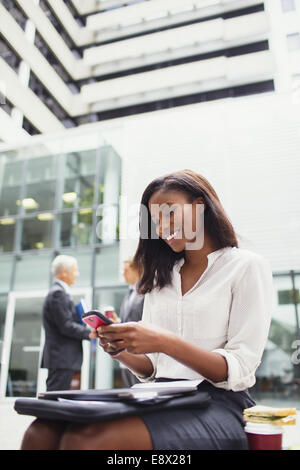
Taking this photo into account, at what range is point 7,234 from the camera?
26.0ft

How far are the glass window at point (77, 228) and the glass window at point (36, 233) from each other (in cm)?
30

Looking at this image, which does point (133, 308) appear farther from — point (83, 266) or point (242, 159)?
point (83, 266)

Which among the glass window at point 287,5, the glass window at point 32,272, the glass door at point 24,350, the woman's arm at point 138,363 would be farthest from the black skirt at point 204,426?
the glass window at point 32,272

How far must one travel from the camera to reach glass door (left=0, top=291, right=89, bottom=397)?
255 inches

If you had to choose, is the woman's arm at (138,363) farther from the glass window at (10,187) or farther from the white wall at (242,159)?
the glass window at (10,187)

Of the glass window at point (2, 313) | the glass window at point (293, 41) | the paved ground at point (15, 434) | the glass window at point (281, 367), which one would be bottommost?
the paved ground at point (15, 434)

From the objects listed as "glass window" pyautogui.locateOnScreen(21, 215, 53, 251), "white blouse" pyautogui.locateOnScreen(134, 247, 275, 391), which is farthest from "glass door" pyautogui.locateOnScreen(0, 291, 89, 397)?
"white blouse" pyautogui.locateOnScreen(134, 247, 275, 391)

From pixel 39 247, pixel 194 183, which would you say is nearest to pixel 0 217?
pixel 39 247

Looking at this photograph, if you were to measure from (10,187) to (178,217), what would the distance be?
25.0 feet

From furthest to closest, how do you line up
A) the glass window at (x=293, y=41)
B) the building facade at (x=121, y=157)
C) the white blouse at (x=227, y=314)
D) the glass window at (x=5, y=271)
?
the glass window at (x=5, y=271) → the building facade at (x=121, y=157) → the glass window at (x=293, y=41) → the white blouse at (x=227, y=314)

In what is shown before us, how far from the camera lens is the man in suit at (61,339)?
3.00m

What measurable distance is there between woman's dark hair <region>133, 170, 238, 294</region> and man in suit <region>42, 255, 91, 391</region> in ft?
6.10

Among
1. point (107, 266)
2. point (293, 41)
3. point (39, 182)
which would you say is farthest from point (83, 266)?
point (293, 41)

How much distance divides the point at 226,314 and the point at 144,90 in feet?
38.1
